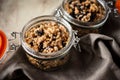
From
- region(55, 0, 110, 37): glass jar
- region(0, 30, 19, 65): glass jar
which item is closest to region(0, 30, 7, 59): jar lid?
region(0, 30, 19, 65): glass jar

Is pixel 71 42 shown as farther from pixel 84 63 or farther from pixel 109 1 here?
pixel 109 1

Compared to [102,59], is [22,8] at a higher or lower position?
higher

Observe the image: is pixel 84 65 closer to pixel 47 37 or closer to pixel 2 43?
pixel 47 37

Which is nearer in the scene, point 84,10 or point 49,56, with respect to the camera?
point 49,56

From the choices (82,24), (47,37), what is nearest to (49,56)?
(47,37)

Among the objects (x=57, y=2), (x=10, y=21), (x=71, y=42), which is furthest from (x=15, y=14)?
(x=71, y=42)

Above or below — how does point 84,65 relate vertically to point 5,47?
below
